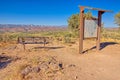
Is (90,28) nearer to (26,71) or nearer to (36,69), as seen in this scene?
(36,69)

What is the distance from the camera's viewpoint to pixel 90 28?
457 inches

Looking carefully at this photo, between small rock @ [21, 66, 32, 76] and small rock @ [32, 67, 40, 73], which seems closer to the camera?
small rock @ [21, 66, 32, 76]

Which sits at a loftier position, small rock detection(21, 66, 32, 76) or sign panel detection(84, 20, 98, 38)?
sign panel detection(84, 20, 98, 38)

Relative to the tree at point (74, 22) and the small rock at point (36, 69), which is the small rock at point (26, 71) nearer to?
the small rock at point (36, 69)

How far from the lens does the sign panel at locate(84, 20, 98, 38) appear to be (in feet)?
37.1

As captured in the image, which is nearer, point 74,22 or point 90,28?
point 90,28

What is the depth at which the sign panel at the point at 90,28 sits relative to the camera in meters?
11.3

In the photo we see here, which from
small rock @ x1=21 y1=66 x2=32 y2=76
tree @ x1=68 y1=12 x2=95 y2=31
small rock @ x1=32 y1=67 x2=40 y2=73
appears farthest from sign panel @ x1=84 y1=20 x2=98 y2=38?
tree @ x1=68 y1=12 x2=95 y2=31

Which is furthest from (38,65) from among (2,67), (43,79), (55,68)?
(2,67)

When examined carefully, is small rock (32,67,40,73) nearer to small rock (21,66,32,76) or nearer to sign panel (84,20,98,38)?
small rock (21,66,32,76)

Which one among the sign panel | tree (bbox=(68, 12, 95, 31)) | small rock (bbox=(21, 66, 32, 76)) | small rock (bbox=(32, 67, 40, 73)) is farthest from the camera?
tree (bbox=(68, 12, 95, 31))

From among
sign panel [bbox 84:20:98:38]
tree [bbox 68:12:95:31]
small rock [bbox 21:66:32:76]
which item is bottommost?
small rock [bbox 21:66:32:76]

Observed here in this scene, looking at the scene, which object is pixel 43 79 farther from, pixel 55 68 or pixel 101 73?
pixel 101 73

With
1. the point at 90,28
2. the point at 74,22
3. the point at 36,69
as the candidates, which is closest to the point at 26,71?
the point at 36,69
